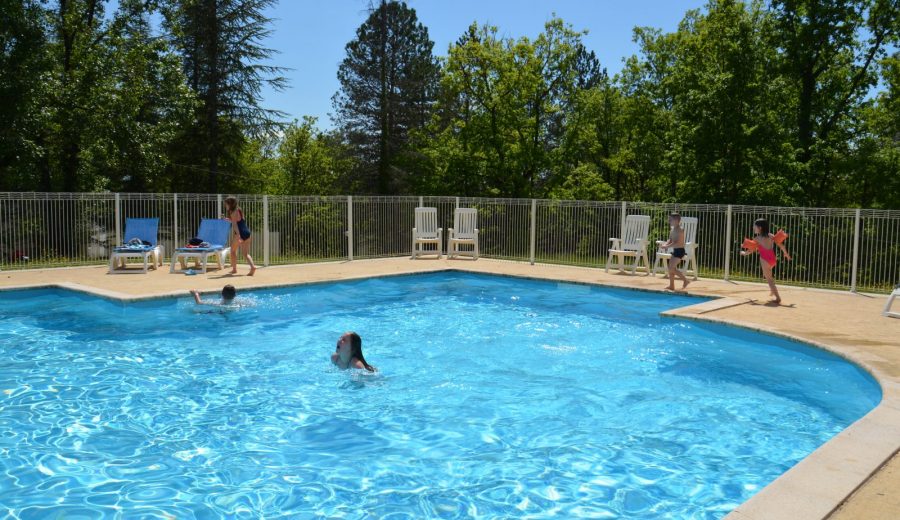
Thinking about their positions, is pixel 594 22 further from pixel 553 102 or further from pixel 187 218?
pixel 187 218

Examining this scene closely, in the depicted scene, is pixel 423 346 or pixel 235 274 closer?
pixel 423 346

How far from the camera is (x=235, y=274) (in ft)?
42.6

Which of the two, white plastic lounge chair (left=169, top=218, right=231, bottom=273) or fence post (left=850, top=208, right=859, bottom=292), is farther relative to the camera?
white plastic lounge chair (left=169, top=218, right=231, bottom=273)

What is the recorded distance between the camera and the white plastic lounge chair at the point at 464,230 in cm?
1664

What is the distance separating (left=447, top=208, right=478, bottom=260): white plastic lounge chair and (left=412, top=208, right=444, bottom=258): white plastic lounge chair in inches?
11.5

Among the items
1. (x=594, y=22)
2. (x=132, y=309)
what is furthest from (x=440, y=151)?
(x=132, y=309)

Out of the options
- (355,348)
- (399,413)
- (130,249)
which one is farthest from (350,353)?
(130,249)

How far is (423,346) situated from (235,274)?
228 inches

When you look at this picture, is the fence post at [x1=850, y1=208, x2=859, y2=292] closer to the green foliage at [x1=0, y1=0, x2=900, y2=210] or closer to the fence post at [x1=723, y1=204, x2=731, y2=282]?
the fence post at [x1=723, y1=204, x2=731, y2=282]

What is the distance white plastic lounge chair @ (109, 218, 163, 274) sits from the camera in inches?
522

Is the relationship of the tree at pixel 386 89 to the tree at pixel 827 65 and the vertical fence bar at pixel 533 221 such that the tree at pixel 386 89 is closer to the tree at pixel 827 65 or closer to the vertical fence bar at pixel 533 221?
the vertical fence bar at pixel 533 221

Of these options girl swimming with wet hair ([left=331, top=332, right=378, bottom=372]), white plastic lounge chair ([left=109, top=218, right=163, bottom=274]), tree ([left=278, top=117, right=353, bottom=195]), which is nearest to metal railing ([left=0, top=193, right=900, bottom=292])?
white plastic lounge chair ([left=109, top=218, right=163, bottom=274])

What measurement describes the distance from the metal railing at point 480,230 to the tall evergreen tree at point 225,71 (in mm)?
11100

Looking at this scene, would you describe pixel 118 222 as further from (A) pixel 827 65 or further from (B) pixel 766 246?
(A) pixel 827 65
